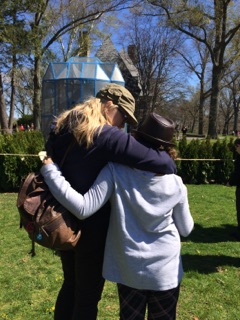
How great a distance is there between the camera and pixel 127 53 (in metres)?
30.5

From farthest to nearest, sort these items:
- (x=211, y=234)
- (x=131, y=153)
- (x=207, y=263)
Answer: (x=211, y=234)
(x=207, y=263)
(x=131, y=153)

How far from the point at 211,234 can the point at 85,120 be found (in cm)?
456

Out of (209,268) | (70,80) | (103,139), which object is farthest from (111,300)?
(70,80)

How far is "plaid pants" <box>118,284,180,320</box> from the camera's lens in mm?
1797

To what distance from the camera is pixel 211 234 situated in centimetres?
568

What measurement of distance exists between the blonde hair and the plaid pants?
0.83 m

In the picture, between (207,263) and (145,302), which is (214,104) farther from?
(145,302)

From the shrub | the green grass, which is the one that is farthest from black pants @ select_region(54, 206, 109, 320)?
the shrub

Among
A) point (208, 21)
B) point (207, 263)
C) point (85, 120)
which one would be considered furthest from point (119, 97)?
point (208, 21)

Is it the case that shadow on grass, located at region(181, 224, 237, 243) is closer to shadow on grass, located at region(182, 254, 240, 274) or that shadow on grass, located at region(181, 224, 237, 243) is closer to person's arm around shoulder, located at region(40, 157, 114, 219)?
shadow on grass, located at region(182, 254, 240, 274)

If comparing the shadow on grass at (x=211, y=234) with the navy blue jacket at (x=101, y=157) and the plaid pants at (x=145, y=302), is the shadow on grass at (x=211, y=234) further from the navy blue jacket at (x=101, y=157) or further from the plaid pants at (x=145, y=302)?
the navy blue jacket at (x=101, y=157)

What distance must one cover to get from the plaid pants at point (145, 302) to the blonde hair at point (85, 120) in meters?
0.83

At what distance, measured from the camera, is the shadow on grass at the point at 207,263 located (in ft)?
13.8

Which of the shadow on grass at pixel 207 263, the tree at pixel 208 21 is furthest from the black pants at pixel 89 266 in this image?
the tree at pixel 208 21
